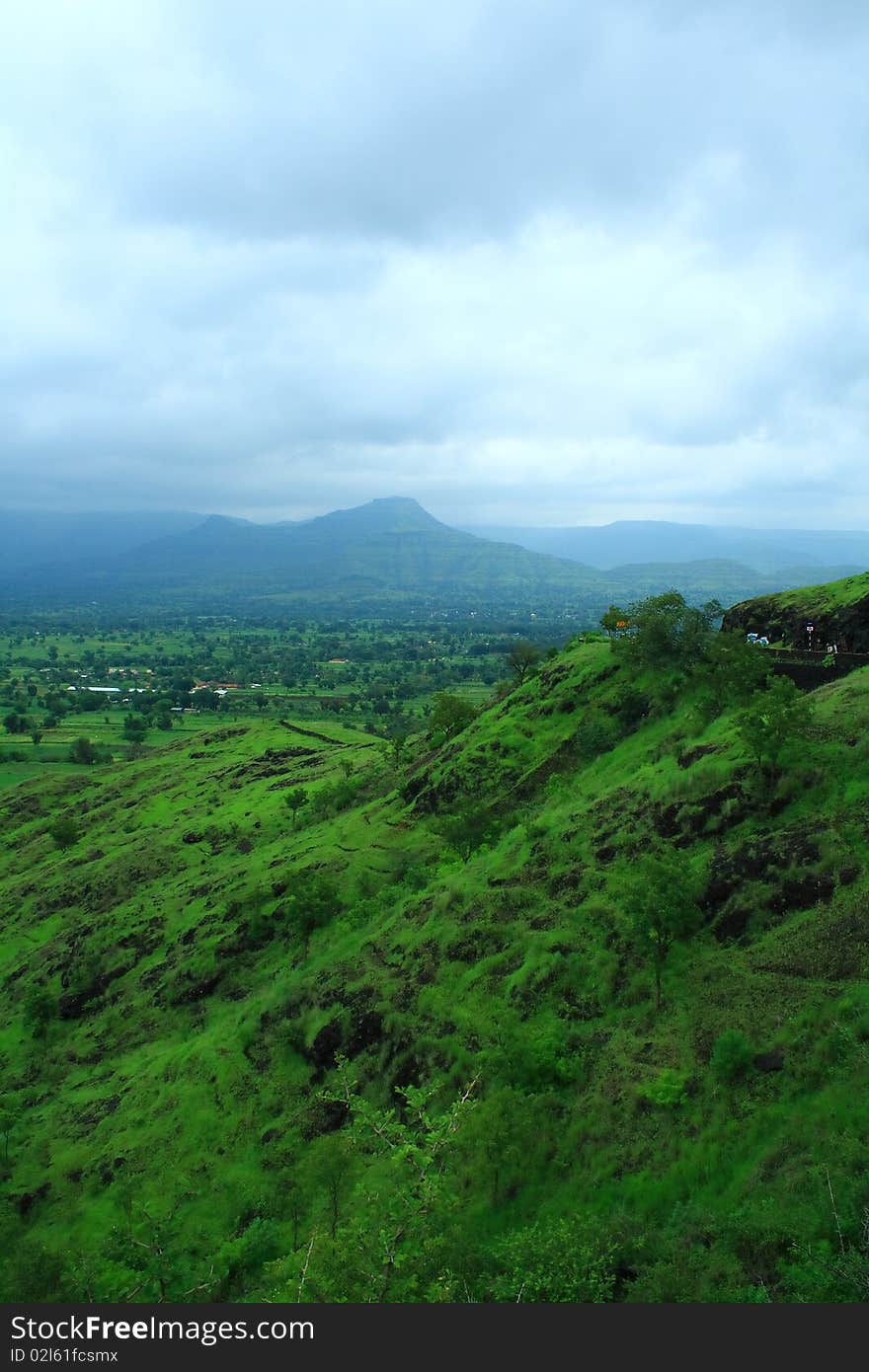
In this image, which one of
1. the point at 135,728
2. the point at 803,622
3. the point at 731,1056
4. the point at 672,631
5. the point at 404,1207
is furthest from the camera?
the point at 135,728

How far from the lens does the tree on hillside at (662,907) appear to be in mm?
24156

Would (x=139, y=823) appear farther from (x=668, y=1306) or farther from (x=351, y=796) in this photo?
(x=668, y=1306)

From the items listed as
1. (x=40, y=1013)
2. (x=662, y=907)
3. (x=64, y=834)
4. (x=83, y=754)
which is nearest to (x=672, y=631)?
(x=662, y=907)

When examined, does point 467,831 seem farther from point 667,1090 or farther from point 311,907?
point 667,1090

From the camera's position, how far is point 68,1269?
23.0 metres

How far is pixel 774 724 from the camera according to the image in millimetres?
27500

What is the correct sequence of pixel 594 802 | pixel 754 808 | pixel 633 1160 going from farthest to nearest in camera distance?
pixel 594 802 → pixel 754 808 → pixel 633 1160

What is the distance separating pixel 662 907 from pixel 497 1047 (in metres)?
7.04

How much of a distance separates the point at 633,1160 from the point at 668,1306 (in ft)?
22.5

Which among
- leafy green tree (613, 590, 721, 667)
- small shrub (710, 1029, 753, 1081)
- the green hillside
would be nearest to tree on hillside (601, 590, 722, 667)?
leafy green tree (613, 590, 721, 667)

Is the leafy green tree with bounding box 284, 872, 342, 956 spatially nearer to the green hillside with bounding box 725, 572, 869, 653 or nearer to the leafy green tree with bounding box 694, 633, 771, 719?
the leafy green tree with bounding box 694, 633, 771, 719

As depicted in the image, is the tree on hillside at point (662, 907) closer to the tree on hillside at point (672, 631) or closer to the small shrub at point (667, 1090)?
the small shrub at point (667, 1090)

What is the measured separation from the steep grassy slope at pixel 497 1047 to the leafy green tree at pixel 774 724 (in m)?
0.83

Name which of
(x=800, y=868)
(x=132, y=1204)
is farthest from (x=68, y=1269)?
(x=800, y=868)
